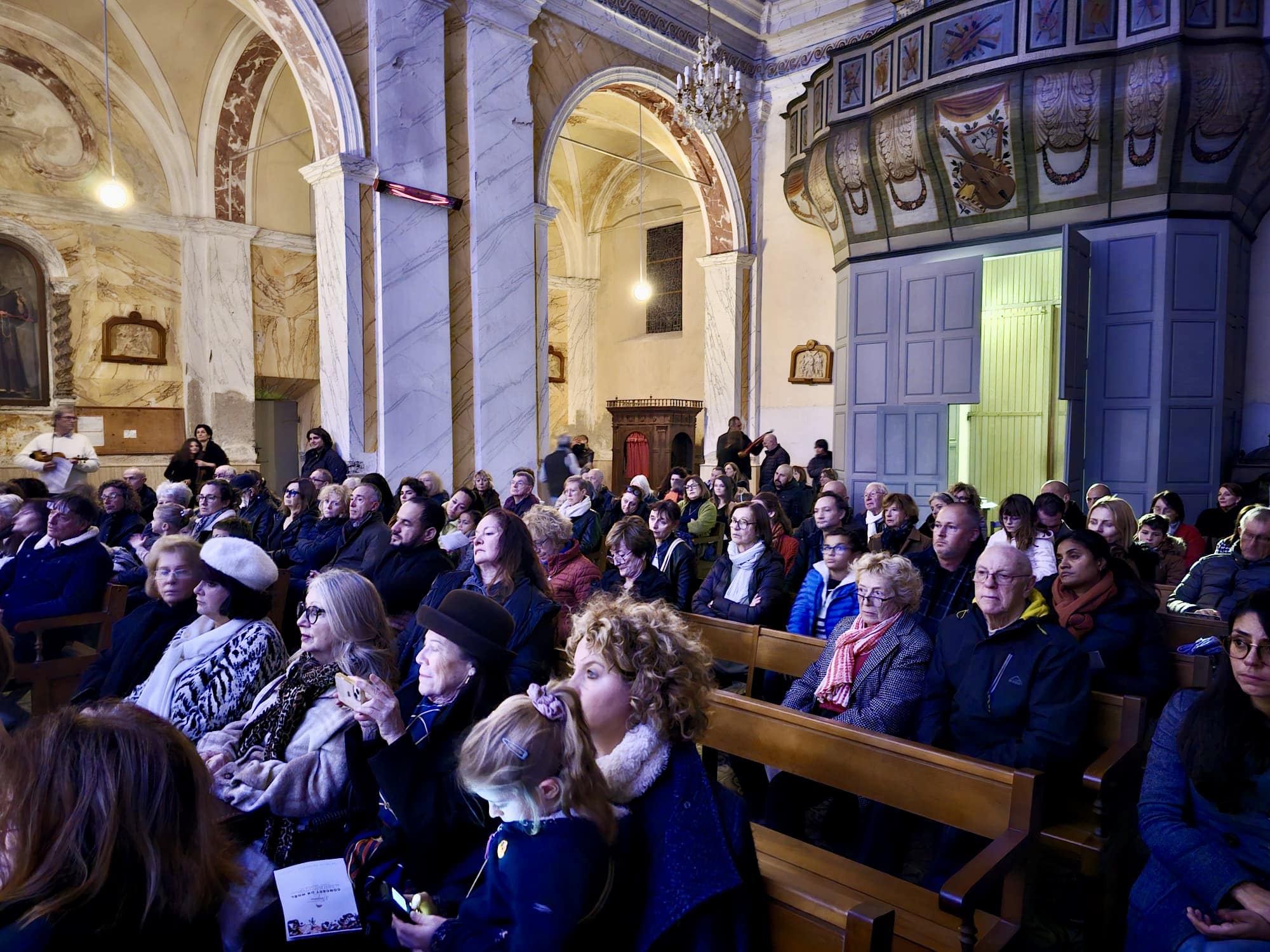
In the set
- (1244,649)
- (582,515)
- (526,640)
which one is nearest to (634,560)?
(526,640)

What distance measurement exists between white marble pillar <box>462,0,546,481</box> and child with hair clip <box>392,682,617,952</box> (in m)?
8.81

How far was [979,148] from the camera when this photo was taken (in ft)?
30.9

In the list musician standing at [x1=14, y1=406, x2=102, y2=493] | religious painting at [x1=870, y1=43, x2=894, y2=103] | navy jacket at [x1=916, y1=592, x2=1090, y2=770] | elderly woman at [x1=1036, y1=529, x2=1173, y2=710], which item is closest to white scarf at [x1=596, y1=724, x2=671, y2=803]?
navy jacket at [x1=916, y1=592, x2=1090, y2=770]

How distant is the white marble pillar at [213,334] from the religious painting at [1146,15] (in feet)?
39.0

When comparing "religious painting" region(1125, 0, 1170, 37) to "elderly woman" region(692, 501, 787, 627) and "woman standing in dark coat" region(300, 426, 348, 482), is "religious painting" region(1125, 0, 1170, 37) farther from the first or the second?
"woman standing in dark coat" region(300, 426, 348, 482)

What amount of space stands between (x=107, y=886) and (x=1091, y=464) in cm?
1048

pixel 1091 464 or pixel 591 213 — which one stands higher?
pixel 591 213

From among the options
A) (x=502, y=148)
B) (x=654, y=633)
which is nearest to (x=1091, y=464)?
(x=502, y=148)

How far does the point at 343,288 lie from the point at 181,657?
269 inches

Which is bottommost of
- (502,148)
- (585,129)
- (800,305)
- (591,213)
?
(800,305)

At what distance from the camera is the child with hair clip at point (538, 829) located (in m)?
1.47

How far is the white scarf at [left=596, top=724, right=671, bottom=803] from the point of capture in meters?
1.70

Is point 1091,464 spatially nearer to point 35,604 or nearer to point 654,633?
point 654,633

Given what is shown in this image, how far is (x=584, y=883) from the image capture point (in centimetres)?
148
